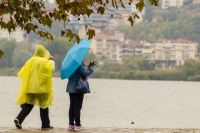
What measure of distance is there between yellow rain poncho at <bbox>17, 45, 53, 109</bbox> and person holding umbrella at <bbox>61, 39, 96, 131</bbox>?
280 millimetres

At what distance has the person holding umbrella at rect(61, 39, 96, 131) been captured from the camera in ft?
43.2

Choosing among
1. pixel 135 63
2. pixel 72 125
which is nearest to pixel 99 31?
pixel 135 63

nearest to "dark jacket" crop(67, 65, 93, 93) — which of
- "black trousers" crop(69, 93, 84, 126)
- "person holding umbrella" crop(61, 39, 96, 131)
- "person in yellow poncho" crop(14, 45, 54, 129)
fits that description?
"person holding umbrella" crop(61, 39, 96, 131)

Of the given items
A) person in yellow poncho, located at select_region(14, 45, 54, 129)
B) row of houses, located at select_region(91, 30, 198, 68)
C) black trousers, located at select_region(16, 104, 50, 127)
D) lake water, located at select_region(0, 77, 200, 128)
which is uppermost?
person in yellow poncho, located at select_region(14, 45, 54, 129)

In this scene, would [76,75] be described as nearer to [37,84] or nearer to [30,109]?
[37,84]

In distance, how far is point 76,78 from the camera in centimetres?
1327

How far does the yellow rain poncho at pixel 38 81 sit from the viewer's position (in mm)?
13156

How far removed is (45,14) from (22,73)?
16.5 feet

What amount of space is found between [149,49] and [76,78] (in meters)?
147

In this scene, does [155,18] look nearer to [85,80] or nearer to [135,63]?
[135,63]

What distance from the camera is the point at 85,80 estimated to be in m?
13.3

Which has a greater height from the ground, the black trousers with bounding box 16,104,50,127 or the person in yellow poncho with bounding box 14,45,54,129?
the person in yellow poncho with bounding box 14,45,54,129

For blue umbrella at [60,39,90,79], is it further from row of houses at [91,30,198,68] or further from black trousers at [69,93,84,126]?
row of houses at [91,30,198,68]

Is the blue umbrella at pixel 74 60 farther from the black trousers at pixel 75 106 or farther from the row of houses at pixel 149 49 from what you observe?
the row of houses at pixel 149 49
